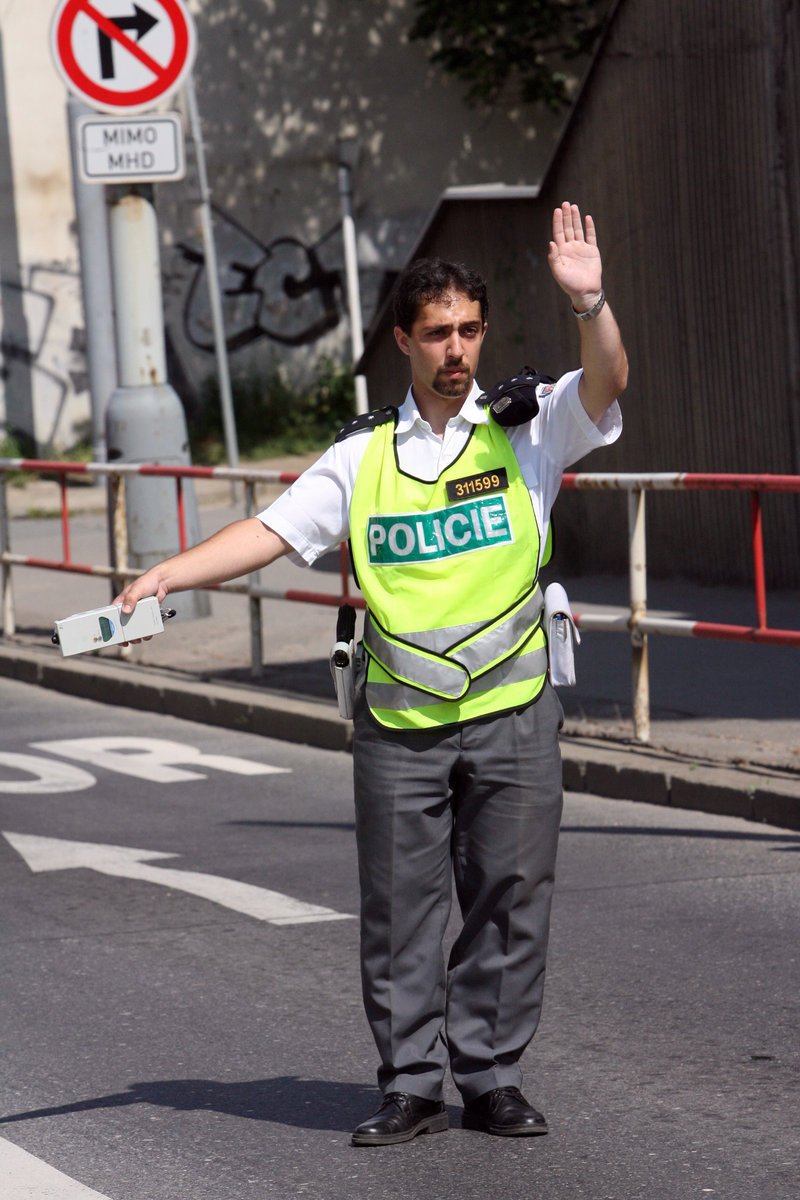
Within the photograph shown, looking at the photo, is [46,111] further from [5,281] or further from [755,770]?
[755,770]

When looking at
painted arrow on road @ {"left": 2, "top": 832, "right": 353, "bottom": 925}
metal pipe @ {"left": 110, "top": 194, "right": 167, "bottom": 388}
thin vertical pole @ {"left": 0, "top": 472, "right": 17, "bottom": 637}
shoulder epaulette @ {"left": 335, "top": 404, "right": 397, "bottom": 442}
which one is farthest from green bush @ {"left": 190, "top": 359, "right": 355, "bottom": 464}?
shoulder epaulette @ {"left": 335, "top": 404, "right": 397, "bottom": 442}

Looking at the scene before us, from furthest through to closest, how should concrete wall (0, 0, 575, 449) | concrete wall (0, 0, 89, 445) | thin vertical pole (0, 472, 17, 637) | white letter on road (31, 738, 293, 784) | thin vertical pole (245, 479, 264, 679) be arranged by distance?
concrete wall (0, 0, 575, 449), concrete wall (0, 0, 89, 445), thin vertical pole (0, 472, 17, 637), thin vertical pole (245, 479, 264, 679), white letter on road (31, 738, 293, 784)

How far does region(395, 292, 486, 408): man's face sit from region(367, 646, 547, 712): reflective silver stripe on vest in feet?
1.85

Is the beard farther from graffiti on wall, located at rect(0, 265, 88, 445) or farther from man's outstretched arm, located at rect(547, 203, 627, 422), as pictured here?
graffiti on wall, located at rect(0, 265, 88, 445)

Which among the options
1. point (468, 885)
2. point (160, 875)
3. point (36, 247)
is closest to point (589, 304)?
point (468, 885)

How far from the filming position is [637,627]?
8453 millimetres

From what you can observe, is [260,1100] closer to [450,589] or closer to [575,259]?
[450,589]

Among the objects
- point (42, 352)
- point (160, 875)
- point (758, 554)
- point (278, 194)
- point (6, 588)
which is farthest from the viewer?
point (278, 194)

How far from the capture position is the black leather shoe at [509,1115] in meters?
4.27

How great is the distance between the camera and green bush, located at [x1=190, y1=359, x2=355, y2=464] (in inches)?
1014

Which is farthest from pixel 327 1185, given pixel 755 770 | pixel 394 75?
pixel 394 75

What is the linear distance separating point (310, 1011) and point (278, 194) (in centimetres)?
2224

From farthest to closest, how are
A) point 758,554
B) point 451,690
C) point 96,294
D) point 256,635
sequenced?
point 96,294 → point 256,635 → point 758,554 → point 451,690

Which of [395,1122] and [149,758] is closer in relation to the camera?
[395,1122]
